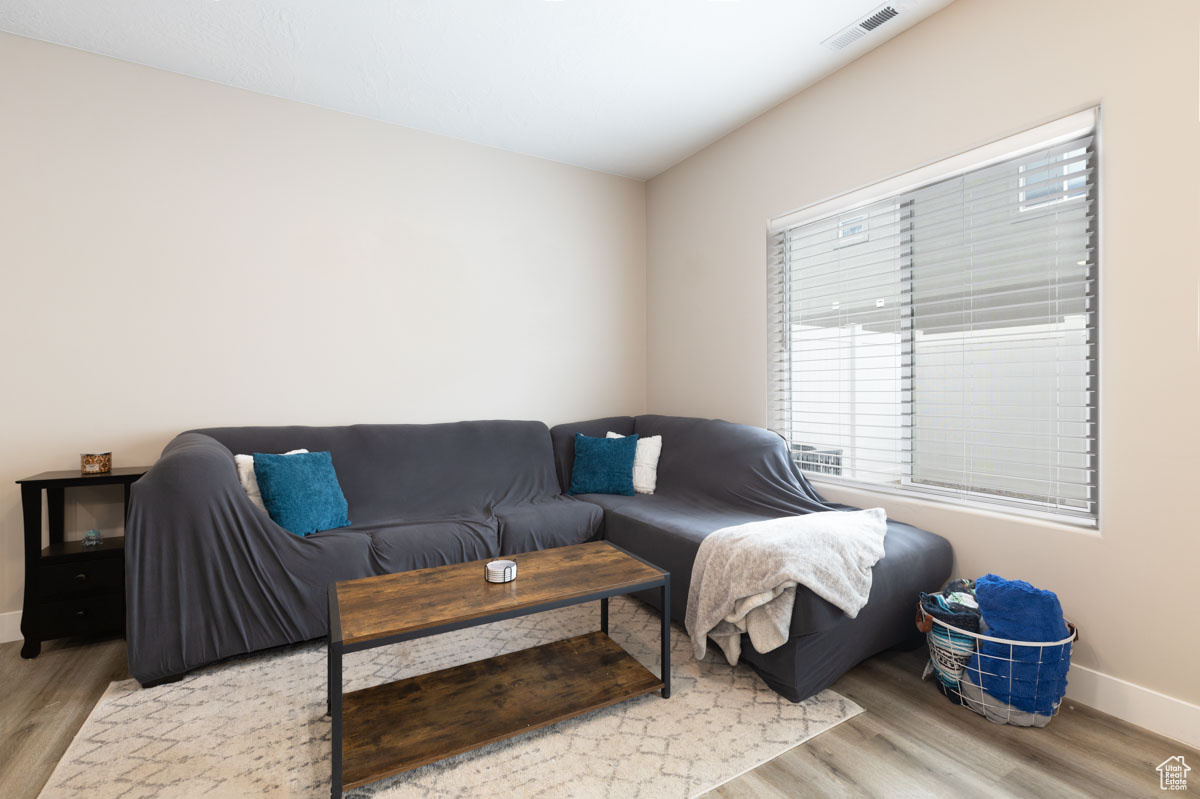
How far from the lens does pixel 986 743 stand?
182 cm

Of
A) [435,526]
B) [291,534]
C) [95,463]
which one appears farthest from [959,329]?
[95,463]

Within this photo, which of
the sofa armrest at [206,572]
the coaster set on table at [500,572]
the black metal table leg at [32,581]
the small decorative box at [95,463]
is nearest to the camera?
the coaster set on table at [500,572]

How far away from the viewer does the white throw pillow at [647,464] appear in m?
3.60

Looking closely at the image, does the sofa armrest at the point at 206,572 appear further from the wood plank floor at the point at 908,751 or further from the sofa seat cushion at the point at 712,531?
the sofa seat cushion at the point at 712,531

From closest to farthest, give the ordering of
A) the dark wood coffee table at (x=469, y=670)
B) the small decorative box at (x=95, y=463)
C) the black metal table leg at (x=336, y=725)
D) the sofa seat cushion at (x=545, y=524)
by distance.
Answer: the black metal table leg at (x=336, y=725), the dark wood coffee table at (x=469, y=670), the small decorative box at (x=95, y=463), the sofa seat cushion at (x=545, y=524)

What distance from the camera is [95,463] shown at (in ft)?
8.64

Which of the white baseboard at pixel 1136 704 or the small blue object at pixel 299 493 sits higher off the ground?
the small blue object at pixel 299 493

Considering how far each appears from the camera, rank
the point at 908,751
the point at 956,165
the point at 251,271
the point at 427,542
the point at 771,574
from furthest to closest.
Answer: the point at 251,271 < the point at 427,542 < the point at 956,165 < the point at 771,574 < the point at 908,751

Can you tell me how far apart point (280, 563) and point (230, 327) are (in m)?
1.50

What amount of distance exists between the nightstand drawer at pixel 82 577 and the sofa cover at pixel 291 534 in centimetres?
57

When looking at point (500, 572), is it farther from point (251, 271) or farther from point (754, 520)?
point (251, 271)

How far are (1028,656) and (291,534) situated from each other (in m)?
2.79

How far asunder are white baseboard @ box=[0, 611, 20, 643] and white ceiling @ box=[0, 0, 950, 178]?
2713 millimetres

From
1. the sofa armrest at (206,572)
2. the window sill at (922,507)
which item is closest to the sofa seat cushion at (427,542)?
the sofa armrest at (206,572)
